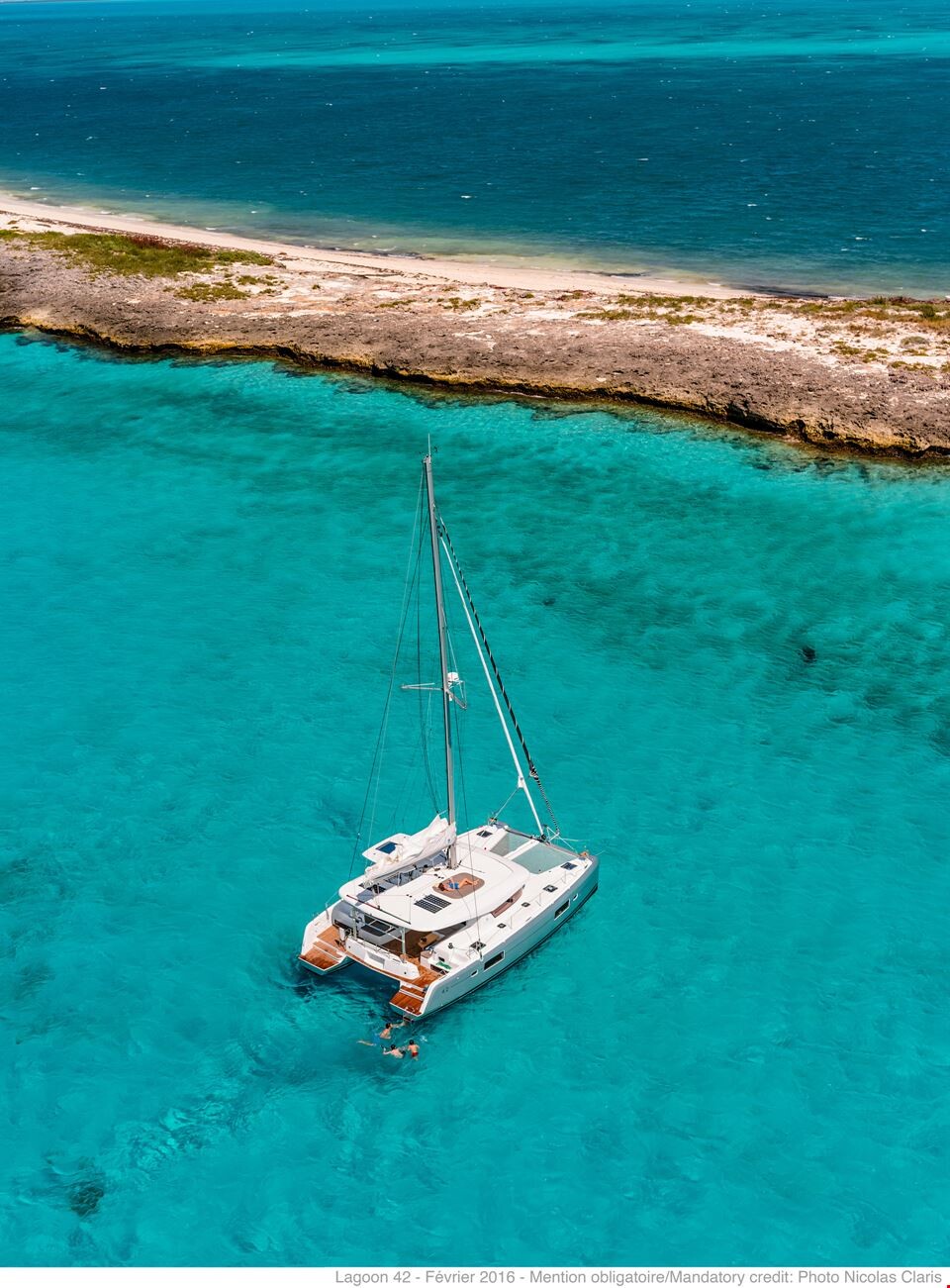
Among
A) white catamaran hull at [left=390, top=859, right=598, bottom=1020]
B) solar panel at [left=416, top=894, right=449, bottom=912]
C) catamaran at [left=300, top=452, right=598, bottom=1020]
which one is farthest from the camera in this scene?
solar panel at [left=416, top=894, right=449, bottom=912]

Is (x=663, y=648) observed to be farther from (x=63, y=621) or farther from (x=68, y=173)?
(x=68, y=173)

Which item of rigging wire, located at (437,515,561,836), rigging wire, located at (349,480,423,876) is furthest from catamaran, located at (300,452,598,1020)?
rigging wire, located at (349,480,423,876)

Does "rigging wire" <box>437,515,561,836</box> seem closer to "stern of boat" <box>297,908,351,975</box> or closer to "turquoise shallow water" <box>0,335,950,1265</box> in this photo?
"turquoise shallow water" <box>0,335,950,1265</box>

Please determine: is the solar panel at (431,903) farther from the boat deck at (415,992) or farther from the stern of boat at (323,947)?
the stern of boat at (323,947)

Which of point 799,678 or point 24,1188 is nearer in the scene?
point 24,1188

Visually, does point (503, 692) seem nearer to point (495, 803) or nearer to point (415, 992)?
point (495, 803)

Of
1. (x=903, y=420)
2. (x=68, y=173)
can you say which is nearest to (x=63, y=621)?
(x=903, y=420)
